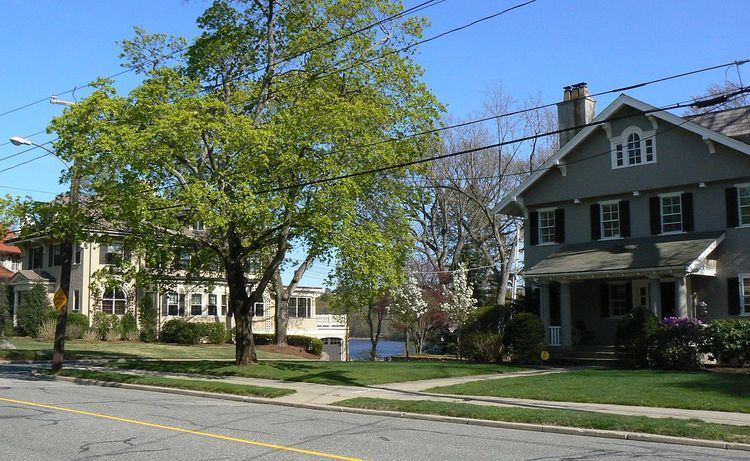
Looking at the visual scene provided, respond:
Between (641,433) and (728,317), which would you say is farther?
(728,317)

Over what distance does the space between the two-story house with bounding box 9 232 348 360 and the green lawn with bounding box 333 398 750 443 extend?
87.7 feet

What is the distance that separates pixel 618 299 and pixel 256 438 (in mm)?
22093

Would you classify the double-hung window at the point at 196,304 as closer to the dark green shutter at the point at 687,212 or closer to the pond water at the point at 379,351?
the pond water at the point at 379,351

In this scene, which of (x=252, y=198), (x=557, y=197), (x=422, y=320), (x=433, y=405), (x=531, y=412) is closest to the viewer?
(x=531, y=412)

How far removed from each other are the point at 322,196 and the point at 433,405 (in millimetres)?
8228

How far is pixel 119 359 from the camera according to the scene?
3328cm

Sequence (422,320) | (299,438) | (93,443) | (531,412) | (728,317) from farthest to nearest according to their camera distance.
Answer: (422,320) < (728,317) < (531,412) < (299,438) < (93,443)

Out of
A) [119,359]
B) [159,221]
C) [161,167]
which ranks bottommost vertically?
[119,359]

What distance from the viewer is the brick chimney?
109 ft

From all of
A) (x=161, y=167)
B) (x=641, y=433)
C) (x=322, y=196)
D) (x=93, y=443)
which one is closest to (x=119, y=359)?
(x=161, y=167)

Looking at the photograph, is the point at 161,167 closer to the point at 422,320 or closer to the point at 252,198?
the point at 252,198

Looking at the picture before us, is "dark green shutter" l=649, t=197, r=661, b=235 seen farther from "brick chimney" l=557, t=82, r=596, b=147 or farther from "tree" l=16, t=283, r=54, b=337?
"tree" l=16, t=283, r=54, b=337

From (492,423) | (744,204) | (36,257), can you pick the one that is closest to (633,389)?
(492,423)

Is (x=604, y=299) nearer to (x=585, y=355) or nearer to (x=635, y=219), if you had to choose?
(x=585, y=355)
